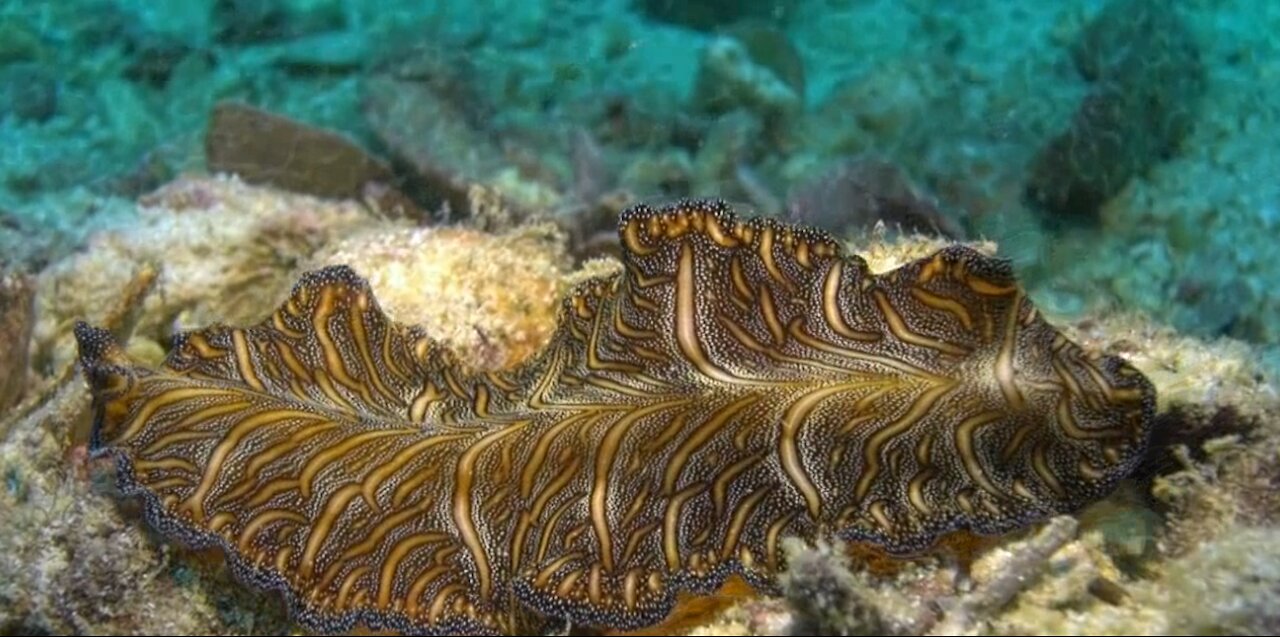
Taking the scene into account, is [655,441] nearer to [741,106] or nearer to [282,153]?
[282,153]

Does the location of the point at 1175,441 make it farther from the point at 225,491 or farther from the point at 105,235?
the point at 105,235

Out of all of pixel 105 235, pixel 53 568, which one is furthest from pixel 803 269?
pixel 105 235

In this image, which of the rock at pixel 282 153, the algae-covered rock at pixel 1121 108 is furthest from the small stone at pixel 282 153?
the algae-covered rock at pixel 1121 108

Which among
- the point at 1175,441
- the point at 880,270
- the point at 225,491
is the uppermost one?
the point at 880,270

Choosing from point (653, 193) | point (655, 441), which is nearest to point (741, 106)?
point (653, 193)

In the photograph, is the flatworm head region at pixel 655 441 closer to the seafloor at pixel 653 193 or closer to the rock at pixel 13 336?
the seafloor at pixel 653 193

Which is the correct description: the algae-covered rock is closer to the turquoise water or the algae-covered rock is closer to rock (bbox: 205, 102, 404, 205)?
the turquoise water

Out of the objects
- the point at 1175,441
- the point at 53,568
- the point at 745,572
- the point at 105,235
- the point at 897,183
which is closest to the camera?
the point at 745,572

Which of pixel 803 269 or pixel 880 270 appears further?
pixel 880 270
